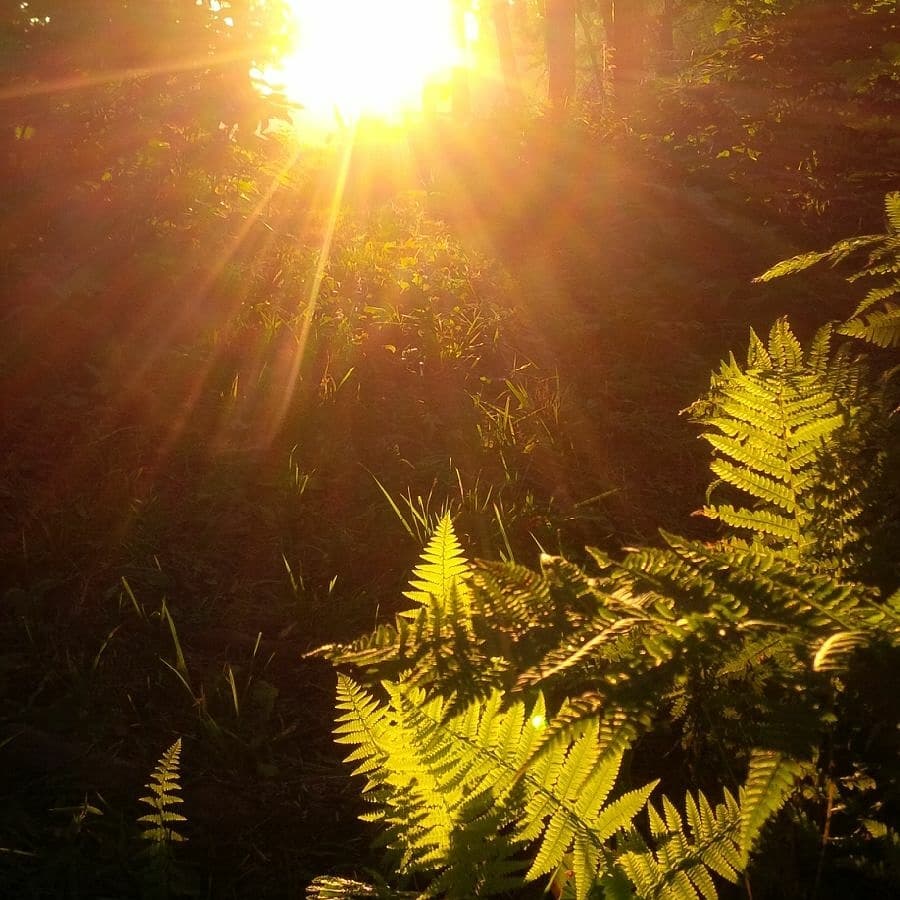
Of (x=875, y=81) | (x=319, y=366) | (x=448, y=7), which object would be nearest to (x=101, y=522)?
(x=319, y=366)

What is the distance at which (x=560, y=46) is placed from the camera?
14.7m

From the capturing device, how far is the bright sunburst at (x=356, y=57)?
5.36 m

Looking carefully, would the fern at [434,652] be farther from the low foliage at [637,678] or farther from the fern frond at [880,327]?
the fern frond at [880,327]

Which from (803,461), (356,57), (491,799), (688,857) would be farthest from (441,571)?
(356,57)

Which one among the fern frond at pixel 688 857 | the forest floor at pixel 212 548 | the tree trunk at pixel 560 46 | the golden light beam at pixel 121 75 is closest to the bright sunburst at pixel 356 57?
the golden light beam at pixel 121 75

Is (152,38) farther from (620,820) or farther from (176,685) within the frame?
(620,820)

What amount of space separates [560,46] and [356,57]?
6.15 meters

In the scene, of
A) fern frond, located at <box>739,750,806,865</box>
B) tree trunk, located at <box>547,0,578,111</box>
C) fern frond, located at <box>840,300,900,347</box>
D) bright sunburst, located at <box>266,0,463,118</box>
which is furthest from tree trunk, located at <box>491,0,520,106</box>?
fern frond, located at <box>739,750,806,865</box>

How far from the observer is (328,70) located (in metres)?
8.04

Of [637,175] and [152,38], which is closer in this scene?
[152,38]

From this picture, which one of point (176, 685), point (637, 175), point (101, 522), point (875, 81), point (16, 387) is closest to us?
point (176, 685)

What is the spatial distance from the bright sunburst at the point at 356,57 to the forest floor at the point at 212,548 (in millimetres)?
2345

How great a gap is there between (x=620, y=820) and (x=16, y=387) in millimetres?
3611

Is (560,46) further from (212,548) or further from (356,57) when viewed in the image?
(212,548)
